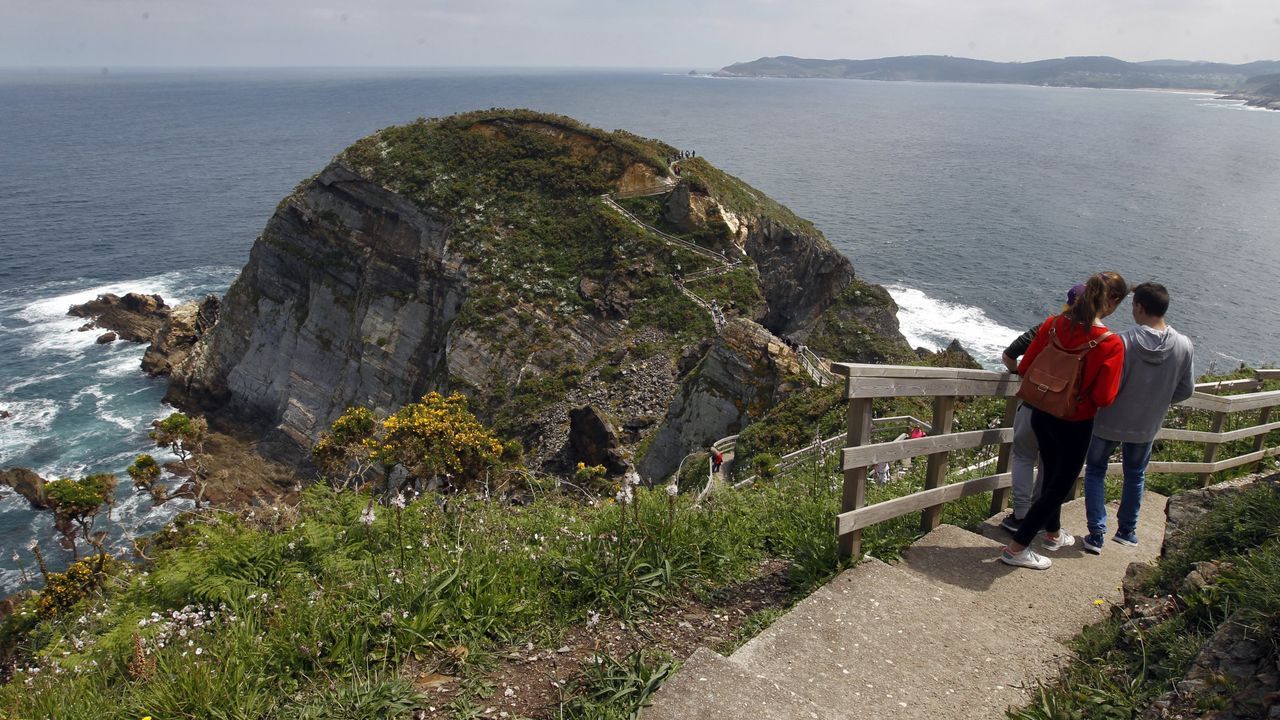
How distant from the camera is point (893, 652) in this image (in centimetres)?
483

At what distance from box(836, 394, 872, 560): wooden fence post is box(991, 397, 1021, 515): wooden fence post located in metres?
1.95

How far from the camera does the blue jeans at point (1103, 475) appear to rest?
22.4 feet

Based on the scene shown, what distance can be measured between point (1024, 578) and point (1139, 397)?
191 cm

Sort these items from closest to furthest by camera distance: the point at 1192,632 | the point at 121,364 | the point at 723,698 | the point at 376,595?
the point at 723,698 → the point at 1192,632 → the point at 376,595 → the point at 121,364

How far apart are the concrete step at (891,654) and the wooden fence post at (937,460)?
115 cm

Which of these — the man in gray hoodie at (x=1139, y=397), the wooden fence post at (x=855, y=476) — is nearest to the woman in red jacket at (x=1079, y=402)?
the man in gray hoodie at (x=1139, y=397)

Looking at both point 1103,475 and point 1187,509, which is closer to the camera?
point 1187,509

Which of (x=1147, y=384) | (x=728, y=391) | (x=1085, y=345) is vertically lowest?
(x=728, y=391)

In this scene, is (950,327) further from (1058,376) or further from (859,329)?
(1058,376)

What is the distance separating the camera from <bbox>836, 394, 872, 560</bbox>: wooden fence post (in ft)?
18.3

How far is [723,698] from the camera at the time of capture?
13.6ft

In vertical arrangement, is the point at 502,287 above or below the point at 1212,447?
below

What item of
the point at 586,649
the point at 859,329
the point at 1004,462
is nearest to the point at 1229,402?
the point at 1004,462

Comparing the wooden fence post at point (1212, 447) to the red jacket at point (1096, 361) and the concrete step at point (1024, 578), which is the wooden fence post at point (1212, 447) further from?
the red jacket at point (1096, 361)
